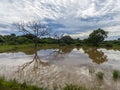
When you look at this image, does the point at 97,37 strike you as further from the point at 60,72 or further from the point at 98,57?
the point at 60,72

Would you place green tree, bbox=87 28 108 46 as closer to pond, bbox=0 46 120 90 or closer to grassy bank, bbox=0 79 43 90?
pond, bbox=0 46 120 90

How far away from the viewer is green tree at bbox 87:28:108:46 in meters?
68.0

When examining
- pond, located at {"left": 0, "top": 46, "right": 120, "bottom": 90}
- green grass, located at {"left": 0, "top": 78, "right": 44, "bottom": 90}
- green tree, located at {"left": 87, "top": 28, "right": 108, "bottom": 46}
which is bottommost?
pond, located at {"left": 0, "top": 46, "right": 120, "bottom": 90}

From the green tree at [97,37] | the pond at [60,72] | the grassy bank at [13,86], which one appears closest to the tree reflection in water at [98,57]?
the pond at [60,72]

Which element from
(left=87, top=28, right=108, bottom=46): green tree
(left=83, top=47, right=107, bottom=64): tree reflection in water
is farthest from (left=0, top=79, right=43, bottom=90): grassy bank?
(left=87, top=28, right=108, bottom=46): green tree

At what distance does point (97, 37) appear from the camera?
67812 mm

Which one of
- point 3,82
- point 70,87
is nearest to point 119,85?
point 70,87

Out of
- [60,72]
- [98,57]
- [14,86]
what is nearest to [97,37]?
[98,57]

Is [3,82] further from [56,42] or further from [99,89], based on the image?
[56,42]

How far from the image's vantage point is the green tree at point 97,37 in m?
68.0

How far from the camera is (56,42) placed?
71.8 metres

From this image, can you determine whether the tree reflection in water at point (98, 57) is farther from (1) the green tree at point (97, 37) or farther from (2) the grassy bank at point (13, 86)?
(1) the green tree at point (97, 37)

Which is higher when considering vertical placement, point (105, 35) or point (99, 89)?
point (105, 35)

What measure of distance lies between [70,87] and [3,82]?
2.85 metres
